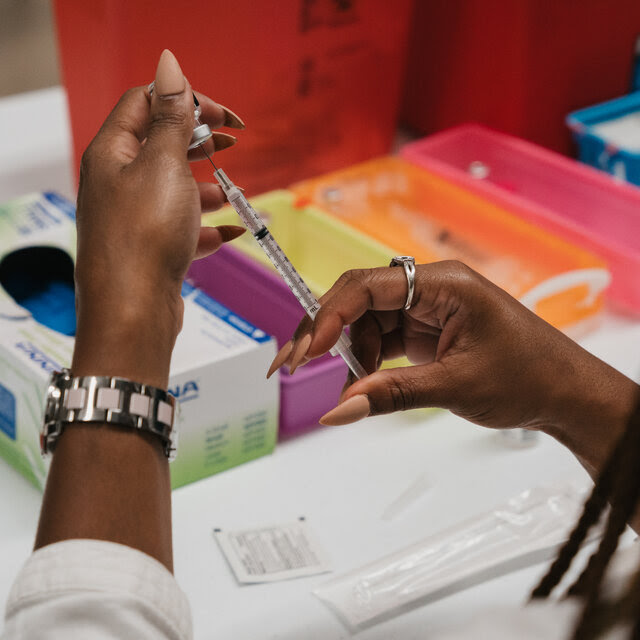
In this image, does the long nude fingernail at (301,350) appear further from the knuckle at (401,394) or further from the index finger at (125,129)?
the index finger at (125,129)

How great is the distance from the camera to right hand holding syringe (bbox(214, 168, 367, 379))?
0.73 metres

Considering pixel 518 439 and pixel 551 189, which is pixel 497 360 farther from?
pixel 551 189

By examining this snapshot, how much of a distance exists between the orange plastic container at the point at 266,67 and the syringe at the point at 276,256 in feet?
1.58

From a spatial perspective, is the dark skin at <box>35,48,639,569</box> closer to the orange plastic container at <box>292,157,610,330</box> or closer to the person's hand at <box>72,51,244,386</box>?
the person's hand at <box>72,51,244,386</box>

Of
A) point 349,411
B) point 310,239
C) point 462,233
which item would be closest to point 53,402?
point 349,411

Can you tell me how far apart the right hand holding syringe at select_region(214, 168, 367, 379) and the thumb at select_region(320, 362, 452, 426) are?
0.08m

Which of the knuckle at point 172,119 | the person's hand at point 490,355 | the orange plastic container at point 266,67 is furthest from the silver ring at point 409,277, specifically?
the orange plastic container at point 266,67

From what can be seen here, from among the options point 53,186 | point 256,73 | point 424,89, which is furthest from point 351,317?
point 424,89

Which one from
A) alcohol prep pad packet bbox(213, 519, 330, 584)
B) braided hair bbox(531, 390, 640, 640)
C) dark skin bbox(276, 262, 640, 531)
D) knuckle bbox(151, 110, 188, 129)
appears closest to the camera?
braided hair bbox(531, 390, 640, 640)

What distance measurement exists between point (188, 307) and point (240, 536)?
10.2 inches

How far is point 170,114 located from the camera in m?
0.62

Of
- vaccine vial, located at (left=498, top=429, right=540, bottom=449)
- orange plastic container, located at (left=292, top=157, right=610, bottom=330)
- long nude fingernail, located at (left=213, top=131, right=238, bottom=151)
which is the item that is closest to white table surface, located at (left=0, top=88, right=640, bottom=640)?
vaccine vial, located at (left=498, top=429, right=540, bottom=449)

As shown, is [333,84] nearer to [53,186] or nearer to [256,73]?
[256,73]

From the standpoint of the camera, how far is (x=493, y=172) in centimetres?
152
